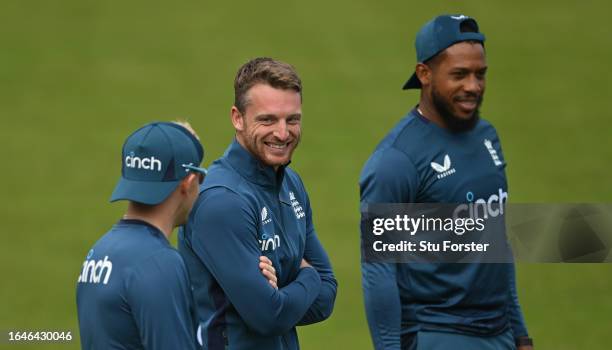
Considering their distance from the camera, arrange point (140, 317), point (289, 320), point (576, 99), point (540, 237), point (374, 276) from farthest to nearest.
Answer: point (576, 99)
point (540, 237)
point (374, 276)
point (289, 320)
point (140, 317)

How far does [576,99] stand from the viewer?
13.0 meters

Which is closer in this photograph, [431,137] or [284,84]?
[284,84]

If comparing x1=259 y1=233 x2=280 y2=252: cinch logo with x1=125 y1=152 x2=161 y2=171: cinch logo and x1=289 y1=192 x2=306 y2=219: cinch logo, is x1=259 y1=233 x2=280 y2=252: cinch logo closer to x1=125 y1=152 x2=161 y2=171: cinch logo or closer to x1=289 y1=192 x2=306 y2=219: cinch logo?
x1=289 y1=192 x2=306 y2=219: cinch logo

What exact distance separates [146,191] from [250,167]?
0.84m

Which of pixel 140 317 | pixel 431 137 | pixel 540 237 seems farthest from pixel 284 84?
pixel 540 237

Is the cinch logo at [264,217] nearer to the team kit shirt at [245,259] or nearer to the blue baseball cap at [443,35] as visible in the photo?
the team kit shirt at [245,259]

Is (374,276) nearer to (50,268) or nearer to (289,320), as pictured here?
(289,320)

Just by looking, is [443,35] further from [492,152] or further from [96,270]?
[96,270]

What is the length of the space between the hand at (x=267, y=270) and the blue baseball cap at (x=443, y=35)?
146 centimetres

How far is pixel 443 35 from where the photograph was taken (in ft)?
17.9

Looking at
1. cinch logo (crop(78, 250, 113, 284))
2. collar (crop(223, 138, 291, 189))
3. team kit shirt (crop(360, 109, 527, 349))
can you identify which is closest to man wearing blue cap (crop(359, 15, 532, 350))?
team kit shirt (crop(360, 109, 527, 349))

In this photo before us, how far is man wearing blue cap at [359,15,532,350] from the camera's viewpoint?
5.24 meters

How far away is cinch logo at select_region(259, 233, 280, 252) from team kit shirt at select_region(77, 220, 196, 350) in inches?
30.4

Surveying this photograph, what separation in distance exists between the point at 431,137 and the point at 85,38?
→ 30.2ft
